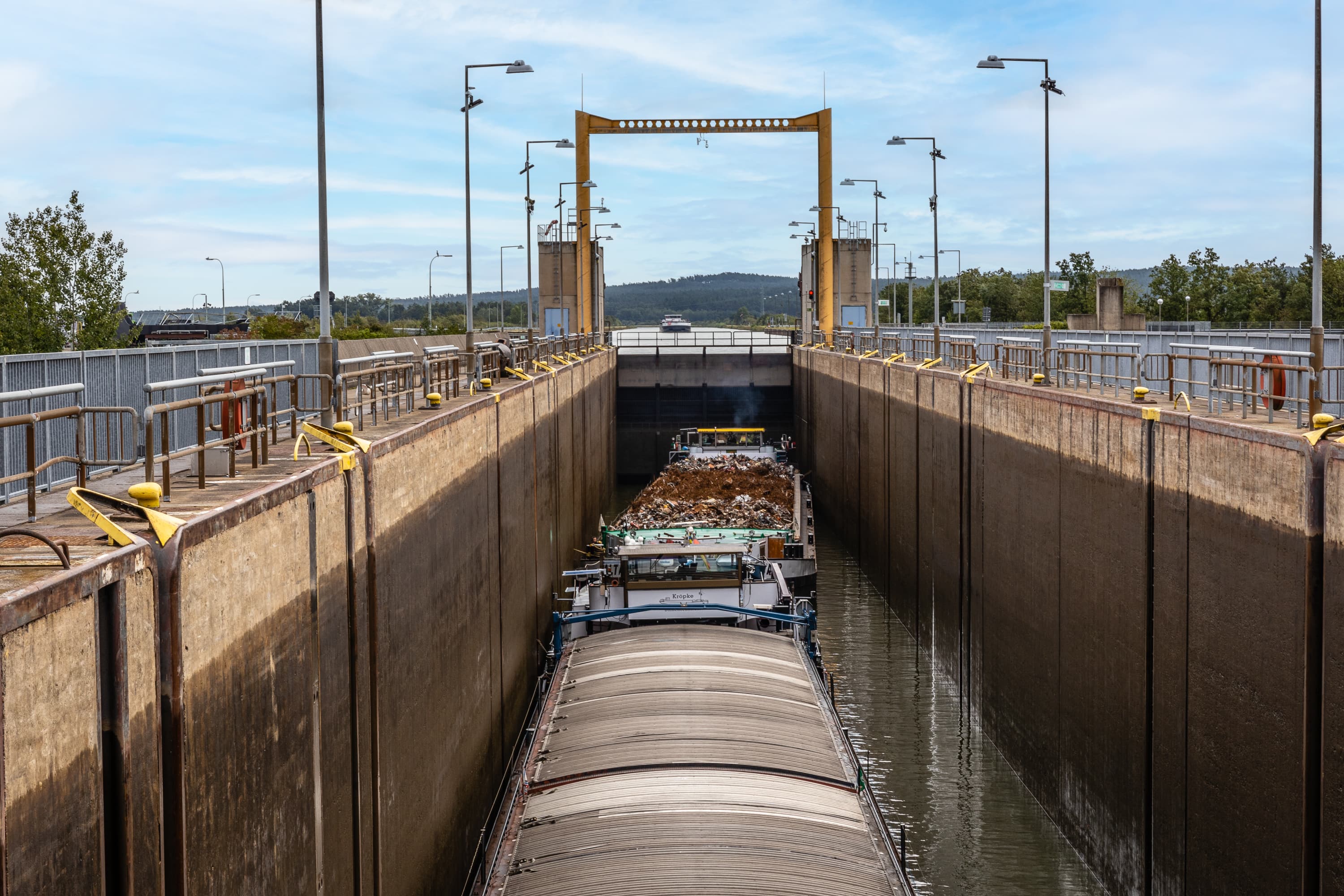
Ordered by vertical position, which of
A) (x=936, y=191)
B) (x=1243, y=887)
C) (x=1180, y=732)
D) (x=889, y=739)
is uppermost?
(x=936, y=191)

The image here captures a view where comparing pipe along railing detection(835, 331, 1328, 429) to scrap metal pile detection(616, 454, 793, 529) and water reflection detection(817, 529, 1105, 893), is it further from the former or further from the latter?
water reflection detection(817, 529, 1105, 893)

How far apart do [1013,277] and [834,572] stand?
11146 centimetres

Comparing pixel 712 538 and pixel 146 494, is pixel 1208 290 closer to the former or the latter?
pixel 712 538

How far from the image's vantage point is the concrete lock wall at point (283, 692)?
6672mm

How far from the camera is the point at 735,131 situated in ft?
197

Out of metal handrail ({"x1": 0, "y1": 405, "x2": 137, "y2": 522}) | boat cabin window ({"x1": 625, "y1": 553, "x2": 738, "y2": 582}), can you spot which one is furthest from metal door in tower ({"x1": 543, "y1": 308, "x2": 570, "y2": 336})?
metal handrail ({"x1": 0, "y1": 405, "x2": 137, "y2": 522})

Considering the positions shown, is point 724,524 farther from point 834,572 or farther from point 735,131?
point 735,131

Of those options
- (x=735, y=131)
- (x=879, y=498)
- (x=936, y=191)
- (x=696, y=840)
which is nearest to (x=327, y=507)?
(x=696, y=840)

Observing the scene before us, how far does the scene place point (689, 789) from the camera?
12258mm

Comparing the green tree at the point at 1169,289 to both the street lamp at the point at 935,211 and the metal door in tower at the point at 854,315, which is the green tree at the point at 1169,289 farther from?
the street lamp at the point at 935,211

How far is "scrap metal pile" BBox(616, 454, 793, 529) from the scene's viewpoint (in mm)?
33344

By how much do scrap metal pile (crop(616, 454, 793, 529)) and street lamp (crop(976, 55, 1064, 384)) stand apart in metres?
8.91

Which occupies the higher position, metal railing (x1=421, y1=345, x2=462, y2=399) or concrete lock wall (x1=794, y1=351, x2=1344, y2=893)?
metal railing (x1=421, y1=345, x2=462, y2=399)

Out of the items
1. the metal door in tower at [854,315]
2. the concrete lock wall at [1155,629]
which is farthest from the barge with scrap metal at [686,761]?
the metal door in tower at [854,315]
